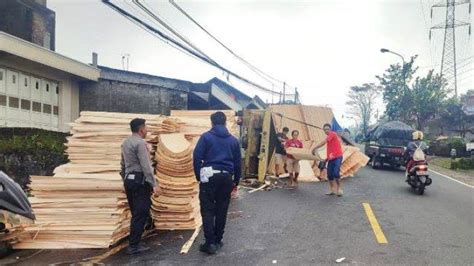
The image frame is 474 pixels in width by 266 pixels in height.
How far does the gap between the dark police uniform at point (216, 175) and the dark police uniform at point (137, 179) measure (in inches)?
27.1

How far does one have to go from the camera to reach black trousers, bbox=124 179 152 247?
230 inches

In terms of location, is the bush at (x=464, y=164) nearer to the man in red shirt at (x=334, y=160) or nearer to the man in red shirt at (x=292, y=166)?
the man in red shirt at (x=292, y=166)

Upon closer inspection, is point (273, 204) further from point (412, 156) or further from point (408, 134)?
point (408, 134)

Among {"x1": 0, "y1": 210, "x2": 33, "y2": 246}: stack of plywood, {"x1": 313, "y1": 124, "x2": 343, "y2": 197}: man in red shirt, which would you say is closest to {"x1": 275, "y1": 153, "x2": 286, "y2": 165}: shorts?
{"x1": 313, "y1": 124, "x2": 343, "y2": 197}: man in red shirt

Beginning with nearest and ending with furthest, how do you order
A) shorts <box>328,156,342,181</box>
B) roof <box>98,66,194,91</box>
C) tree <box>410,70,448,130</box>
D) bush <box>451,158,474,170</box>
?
shorts <box>328,156,342,181</box> < roof <box>98,66,194,91</box> < bush <box>451,158,474,170</box> < tree <box>410,70,448,130</box>

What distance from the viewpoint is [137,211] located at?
5922mm

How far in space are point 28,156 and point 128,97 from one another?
9479 millimetres

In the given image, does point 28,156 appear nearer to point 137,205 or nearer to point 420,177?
point 137,205

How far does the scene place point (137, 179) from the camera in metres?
5.91

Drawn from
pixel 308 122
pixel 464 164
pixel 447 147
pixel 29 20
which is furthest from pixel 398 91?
pixel 29 20

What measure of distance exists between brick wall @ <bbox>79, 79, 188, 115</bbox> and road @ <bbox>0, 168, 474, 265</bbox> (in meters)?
10.9

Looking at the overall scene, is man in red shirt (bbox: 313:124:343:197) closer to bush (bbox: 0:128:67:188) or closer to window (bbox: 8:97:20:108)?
bush (bbox: 0:128:67:188)

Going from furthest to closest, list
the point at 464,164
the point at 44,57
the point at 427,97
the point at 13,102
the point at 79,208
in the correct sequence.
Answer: the point at 427,97 < the point at 464,164 < the point at 44,57 < the point at 13,102 < the point at 79,208

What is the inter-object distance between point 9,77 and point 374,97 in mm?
63397
